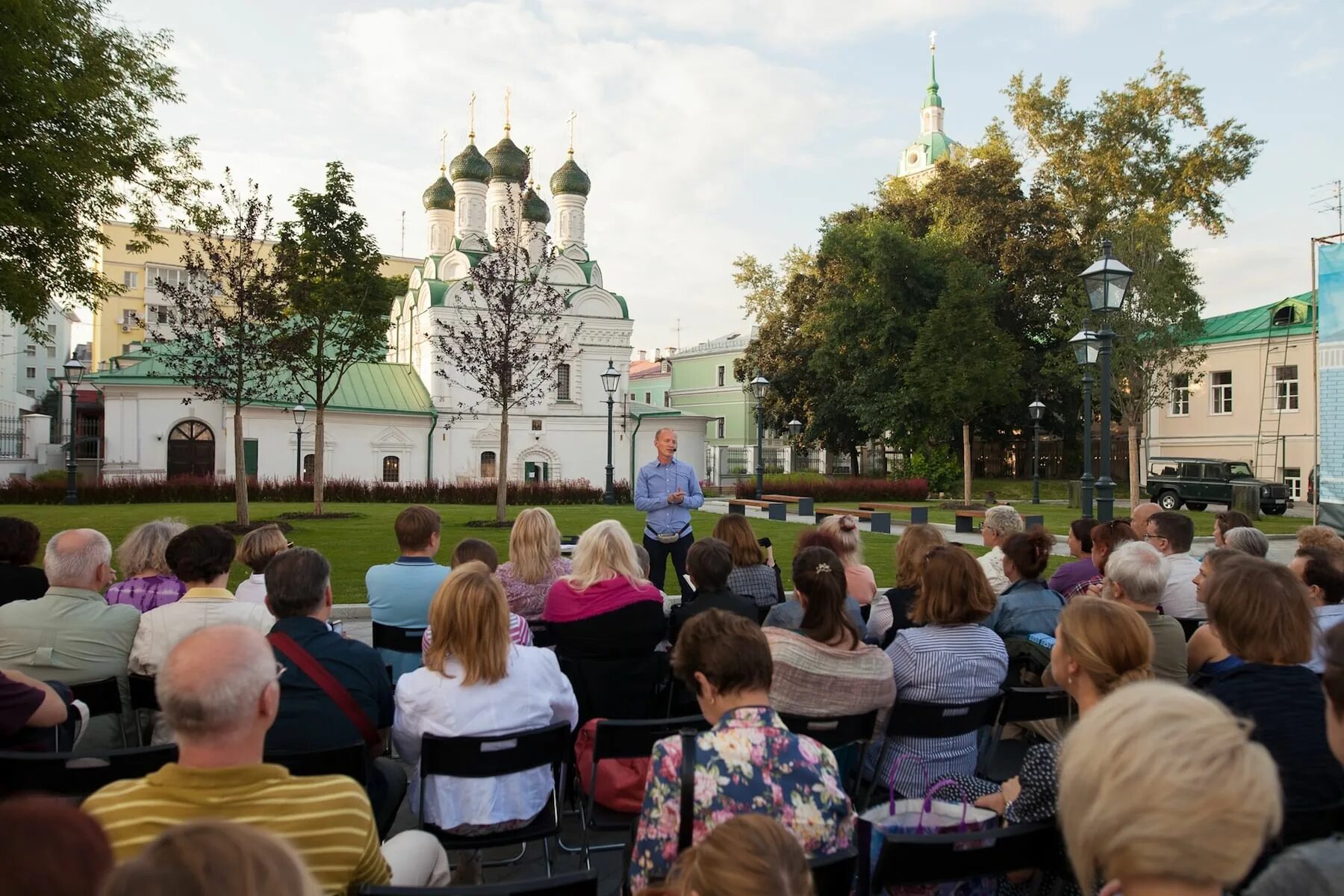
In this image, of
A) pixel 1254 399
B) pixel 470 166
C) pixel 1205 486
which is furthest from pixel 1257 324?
pixel 470 166

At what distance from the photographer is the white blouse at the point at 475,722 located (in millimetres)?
3648

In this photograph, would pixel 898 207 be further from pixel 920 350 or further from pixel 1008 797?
pixel 1008 797

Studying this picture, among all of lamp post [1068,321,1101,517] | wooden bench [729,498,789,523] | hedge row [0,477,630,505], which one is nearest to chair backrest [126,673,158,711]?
lamp post [1068,321,1101,517]

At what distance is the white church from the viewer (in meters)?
33.2

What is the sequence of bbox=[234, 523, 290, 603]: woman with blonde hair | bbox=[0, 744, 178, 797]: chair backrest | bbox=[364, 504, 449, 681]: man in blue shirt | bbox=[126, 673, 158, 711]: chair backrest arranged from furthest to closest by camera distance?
bbox=[234, 523, 290, 603]: woman with blonde hair
bbox=[364, 504, 449, 681]: man in blue shirt
bbox=[126, 673, 158, 711]: chair backrest
bbox=[0, 744, 178, 797]: chair backrest

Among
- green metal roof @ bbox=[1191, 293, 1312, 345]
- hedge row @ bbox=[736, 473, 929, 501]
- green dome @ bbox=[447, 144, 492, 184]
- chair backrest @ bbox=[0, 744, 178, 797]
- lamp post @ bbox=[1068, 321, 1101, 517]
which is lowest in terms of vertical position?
hedge row @ bbox=[736, 473, 929, 501]

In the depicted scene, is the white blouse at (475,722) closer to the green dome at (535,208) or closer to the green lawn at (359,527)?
the green lawn at (359,527)

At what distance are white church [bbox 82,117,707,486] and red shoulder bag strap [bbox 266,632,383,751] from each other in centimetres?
3083

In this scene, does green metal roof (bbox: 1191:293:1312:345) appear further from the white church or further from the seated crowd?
the seated crowd

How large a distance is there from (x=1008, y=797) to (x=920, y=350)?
3028 centimetres

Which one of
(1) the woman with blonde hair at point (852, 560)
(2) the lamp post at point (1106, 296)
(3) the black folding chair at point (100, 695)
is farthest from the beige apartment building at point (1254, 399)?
(3) the black folding chair at point (100, 695)

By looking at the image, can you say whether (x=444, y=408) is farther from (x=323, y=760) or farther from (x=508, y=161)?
(x=323, y=760)

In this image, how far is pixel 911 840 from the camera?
252cm

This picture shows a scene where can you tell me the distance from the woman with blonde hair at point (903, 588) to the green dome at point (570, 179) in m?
39.4
